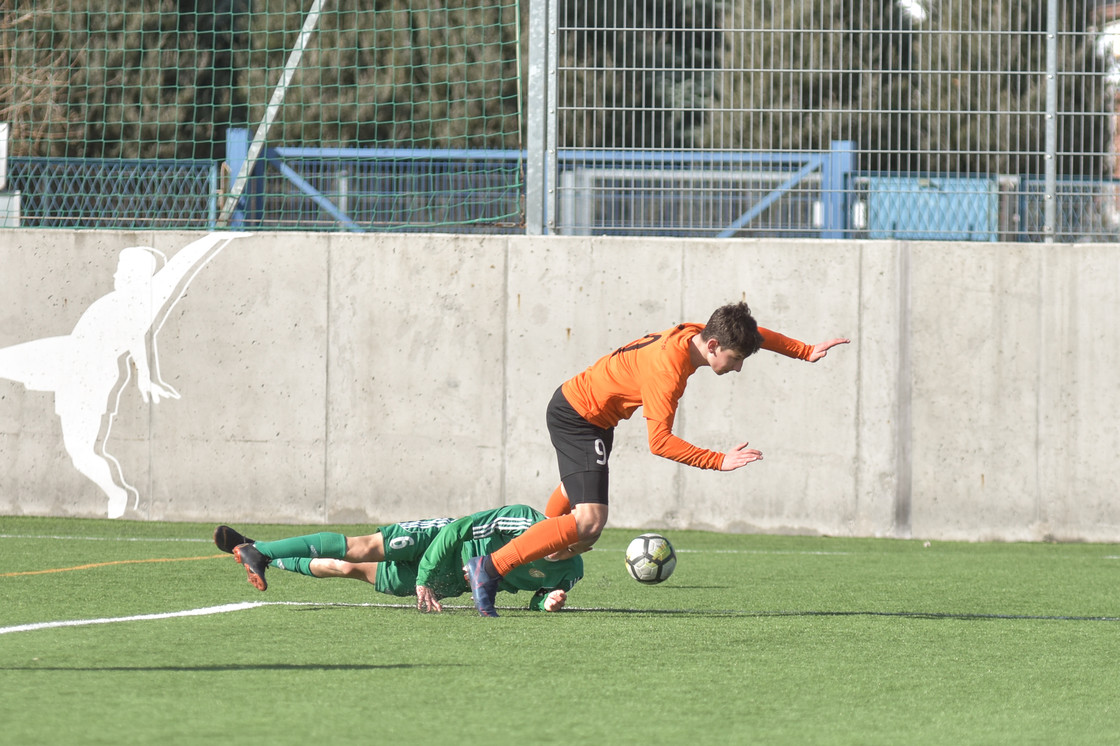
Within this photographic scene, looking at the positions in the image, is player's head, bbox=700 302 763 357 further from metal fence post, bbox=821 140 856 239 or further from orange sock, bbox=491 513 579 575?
metal fence post, bbox=821 140 856 239

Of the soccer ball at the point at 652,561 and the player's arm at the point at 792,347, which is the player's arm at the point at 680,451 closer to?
the soccer ball at the point at 652,561

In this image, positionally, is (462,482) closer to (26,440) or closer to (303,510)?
(303,510)

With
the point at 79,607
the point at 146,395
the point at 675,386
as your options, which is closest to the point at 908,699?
the point at 675,386

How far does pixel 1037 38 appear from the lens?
11.0m

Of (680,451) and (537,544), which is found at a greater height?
(680,451)

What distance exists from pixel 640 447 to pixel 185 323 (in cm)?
358

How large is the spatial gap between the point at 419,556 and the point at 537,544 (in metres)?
0.59

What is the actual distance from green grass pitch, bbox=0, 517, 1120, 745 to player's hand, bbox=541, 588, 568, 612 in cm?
12

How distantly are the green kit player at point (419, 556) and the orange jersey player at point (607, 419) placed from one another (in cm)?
14

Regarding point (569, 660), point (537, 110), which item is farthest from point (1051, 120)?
point (569, 660)

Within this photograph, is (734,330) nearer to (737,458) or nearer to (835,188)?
(737,458)

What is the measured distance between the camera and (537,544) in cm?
622

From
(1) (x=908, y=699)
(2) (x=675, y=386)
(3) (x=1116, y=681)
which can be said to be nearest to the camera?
(1) (x=908, y=699)

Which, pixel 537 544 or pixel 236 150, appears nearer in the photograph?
pixel 537 544
